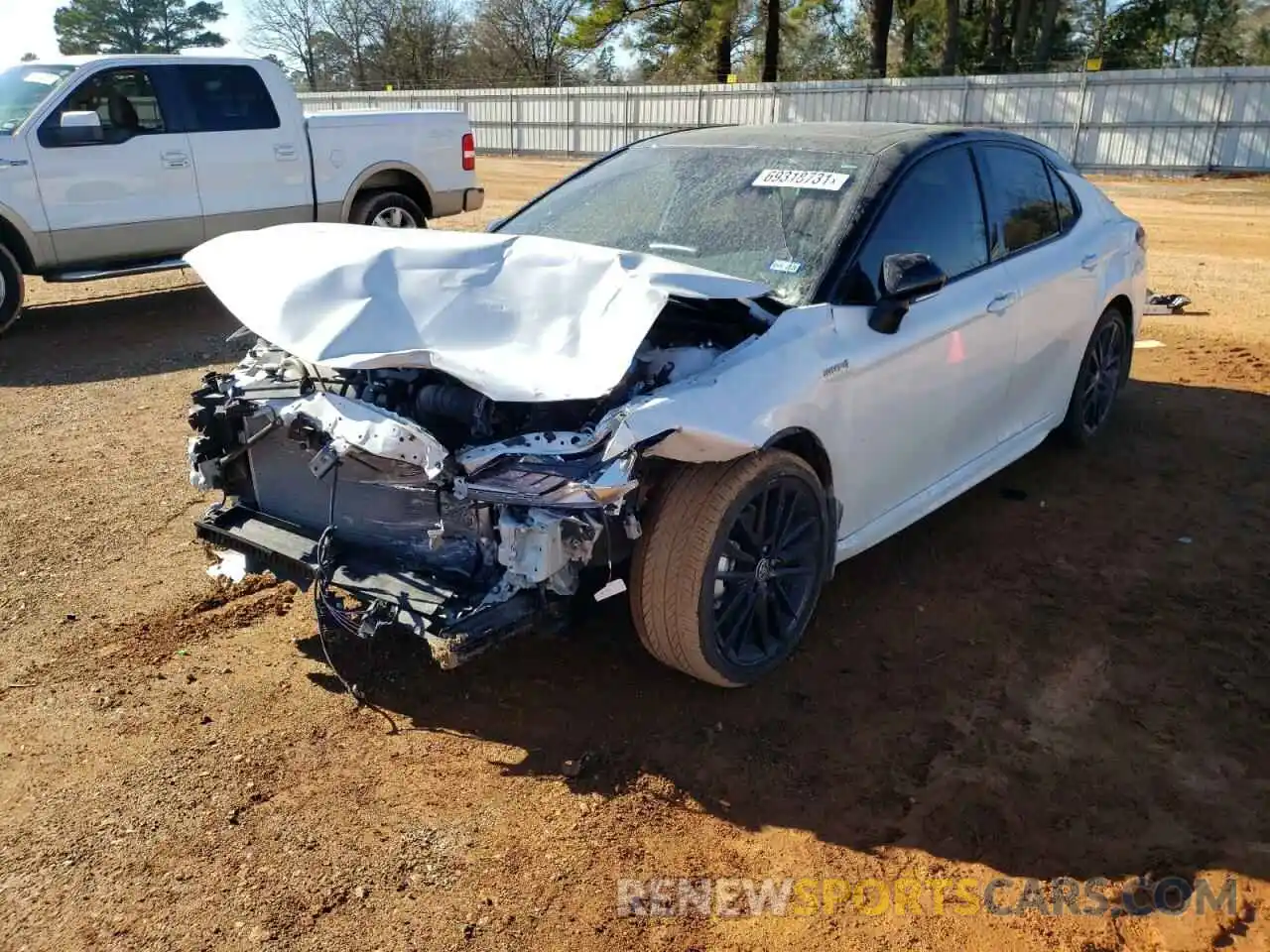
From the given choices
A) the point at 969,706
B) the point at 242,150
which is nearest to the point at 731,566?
the point at 969,706

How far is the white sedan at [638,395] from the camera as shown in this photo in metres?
3.03

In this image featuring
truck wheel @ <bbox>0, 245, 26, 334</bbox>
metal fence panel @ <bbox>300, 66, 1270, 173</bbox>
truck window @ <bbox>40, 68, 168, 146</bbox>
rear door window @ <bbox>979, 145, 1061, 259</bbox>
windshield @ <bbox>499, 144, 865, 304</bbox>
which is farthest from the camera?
metal fence panel @ <bbox>300, 66, 1270, 173</bbox>

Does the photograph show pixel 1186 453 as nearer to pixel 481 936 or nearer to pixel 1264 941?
pixel 1264 941

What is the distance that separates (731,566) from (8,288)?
24.0 ft

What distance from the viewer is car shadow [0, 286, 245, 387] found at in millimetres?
7648

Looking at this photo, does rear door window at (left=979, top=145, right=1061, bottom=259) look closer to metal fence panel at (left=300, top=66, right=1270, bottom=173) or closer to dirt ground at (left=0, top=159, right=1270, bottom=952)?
dirt ground at (left=0, top=159, right=1270, bottom=952)

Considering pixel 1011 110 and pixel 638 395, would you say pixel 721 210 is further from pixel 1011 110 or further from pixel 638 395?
pixel 1011 110

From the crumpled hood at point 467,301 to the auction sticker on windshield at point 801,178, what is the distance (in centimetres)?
76

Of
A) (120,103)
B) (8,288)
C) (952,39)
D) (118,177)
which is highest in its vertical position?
(952,39)

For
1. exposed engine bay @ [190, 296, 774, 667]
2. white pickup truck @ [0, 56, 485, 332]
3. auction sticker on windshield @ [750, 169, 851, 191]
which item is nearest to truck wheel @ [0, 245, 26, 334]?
white pickup truck @ [0, 56, 485, 332]

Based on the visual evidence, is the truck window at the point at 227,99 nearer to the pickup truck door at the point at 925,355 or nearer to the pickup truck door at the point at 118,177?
the pickup truck door at the point at 118,177

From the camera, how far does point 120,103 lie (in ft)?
28.3

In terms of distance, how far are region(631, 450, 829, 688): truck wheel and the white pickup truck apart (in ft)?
23.2

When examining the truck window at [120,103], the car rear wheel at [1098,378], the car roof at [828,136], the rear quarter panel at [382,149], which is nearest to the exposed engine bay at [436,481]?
the car roof at [828,136]
